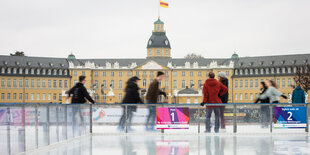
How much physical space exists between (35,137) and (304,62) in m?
94.1

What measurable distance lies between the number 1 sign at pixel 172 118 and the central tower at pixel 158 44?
109540 mm

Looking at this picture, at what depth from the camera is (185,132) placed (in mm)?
16375

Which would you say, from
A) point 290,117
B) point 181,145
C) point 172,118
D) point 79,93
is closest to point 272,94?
point 290,117

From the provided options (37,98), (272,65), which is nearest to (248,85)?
(272,65)

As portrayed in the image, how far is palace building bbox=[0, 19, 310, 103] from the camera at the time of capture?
10538 cm

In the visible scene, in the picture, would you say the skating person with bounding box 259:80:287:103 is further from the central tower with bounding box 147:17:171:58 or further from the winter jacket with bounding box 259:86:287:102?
the central tower with bounding box 147:17:171:58

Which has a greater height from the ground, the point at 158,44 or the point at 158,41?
the point at 158,41

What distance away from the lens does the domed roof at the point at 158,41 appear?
125938mm

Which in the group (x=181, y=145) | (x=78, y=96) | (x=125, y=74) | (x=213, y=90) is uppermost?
(x=125, y=74)

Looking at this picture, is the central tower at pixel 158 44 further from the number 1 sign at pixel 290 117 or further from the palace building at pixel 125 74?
the number 1 sign at pixel 290 117

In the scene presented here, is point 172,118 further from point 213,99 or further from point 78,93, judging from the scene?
point 78,93

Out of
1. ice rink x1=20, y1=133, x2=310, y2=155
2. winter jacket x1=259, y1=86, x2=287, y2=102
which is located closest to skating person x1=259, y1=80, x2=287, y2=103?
winter jacket x1=259, y1=86, x2=287, y2=102

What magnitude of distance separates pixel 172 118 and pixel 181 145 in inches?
142

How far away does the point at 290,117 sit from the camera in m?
16.3
